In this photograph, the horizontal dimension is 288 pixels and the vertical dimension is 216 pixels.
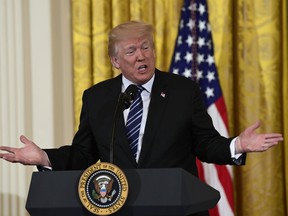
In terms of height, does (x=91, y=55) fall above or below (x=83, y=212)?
above

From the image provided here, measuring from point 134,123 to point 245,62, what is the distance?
5.80ft

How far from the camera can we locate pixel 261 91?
4.43m

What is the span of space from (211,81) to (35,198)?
235cm

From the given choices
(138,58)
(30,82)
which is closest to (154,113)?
(138,58)

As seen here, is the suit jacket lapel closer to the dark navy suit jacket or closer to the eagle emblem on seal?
Result: the dark navy suit jacket

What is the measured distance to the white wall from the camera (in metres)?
4.49

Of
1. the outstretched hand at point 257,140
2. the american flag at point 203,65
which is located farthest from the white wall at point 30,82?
the outstretched hand at point 257,140

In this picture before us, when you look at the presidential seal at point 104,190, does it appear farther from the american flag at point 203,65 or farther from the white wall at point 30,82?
the white wall at point 30,82

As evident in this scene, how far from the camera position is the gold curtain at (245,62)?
14.5 ft

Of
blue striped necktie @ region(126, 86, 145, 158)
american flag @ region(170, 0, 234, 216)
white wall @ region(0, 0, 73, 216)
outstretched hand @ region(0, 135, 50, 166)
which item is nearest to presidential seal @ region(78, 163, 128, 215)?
outstretched hand @ region(0, 135, 50, 166)

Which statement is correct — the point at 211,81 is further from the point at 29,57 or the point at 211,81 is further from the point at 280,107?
the point at 29,57

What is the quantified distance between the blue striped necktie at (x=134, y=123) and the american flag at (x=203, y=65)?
1.52 metres

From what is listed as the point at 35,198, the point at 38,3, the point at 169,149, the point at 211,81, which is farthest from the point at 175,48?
the point at 35,198

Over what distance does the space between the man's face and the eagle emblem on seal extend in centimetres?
88
